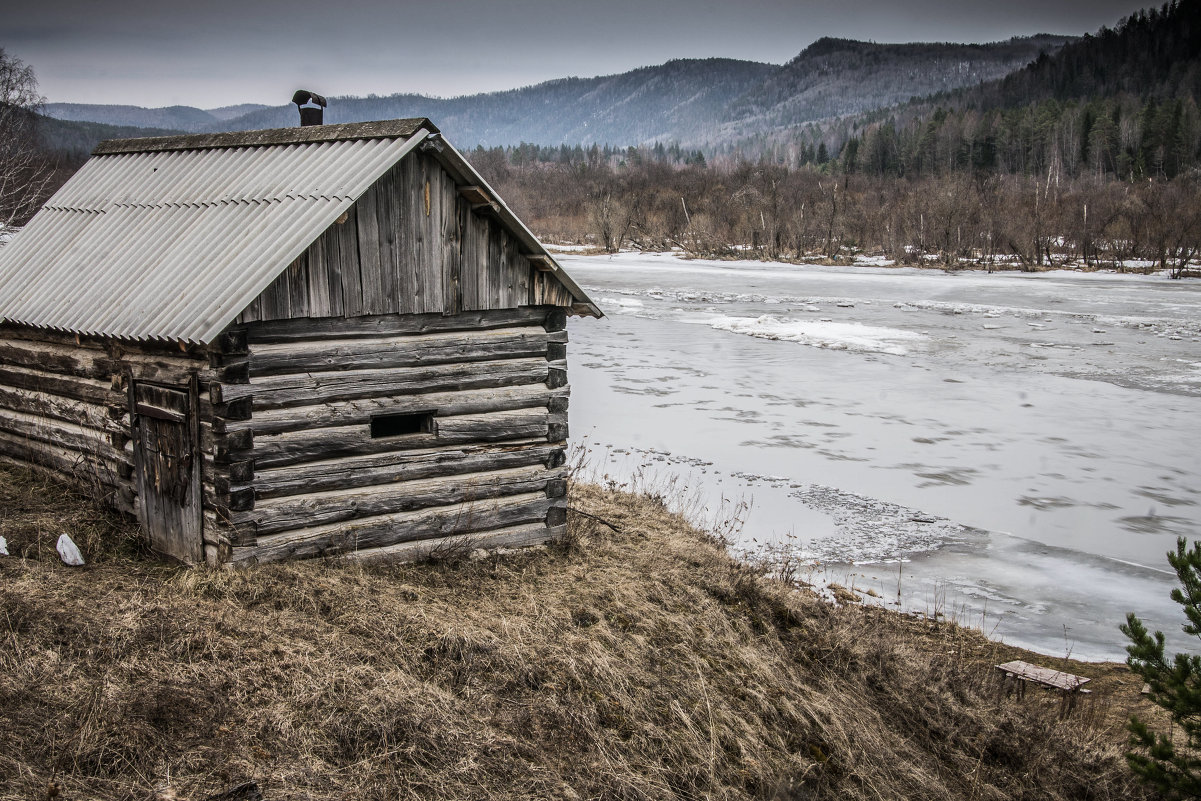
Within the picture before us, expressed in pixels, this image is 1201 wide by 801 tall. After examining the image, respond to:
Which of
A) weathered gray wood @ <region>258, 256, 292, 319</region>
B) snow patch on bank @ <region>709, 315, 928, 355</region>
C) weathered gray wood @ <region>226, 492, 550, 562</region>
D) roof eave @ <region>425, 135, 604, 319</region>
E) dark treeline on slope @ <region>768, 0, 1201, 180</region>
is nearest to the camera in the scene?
weathered gray wood @ <region>258, 256, 292, 319</region>

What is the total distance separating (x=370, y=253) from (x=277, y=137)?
6.58 feet

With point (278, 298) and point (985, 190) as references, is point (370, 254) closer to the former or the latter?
point (278, 298)

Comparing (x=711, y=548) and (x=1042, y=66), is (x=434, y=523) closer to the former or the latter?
(x=711, y=548)

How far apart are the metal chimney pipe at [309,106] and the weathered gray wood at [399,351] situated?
117 inches

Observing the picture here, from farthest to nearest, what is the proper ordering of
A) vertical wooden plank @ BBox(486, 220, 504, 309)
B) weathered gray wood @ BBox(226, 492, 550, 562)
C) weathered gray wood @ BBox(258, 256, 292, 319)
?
vertical wooden plank @ BBox(486, 220, 504, 309)
weathered gray wood @ BBox(226, 492, 550, 562)
weathered gray wood @ BBox(258, 256, 292, 319)

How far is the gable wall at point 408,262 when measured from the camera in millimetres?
8266

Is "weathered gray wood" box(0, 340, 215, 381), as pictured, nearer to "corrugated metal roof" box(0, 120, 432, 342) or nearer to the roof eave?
"corrugated metal roof" box(0, 120, 432, 342)

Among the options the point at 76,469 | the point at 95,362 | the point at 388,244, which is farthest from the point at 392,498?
the point at 76,469

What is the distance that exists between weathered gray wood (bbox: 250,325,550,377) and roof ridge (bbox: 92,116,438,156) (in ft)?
6.22

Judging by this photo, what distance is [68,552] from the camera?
26.3 feet

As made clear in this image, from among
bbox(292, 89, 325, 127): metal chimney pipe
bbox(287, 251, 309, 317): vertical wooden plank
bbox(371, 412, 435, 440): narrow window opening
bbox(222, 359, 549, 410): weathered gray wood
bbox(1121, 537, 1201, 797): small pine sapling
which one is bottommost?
bbox(1121, 537, 1201, 797): small pine sapling

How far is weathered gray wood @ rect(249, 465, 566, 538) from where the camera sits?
8258 millimetres

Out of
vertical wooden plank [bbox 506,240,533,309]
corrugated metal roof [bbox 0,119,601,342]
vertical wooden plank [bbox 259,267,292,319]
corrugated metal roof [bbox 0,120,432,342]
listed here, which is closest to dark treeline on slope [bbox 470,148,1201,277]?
vertical wooden plank [bbox 506,240,533,309]

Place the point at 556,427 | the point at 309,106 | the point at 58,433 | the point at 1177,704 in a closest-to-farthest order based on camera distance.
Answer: the point at 1177,704
the point at 58,433
the point at 556,427
the point at 309,106
